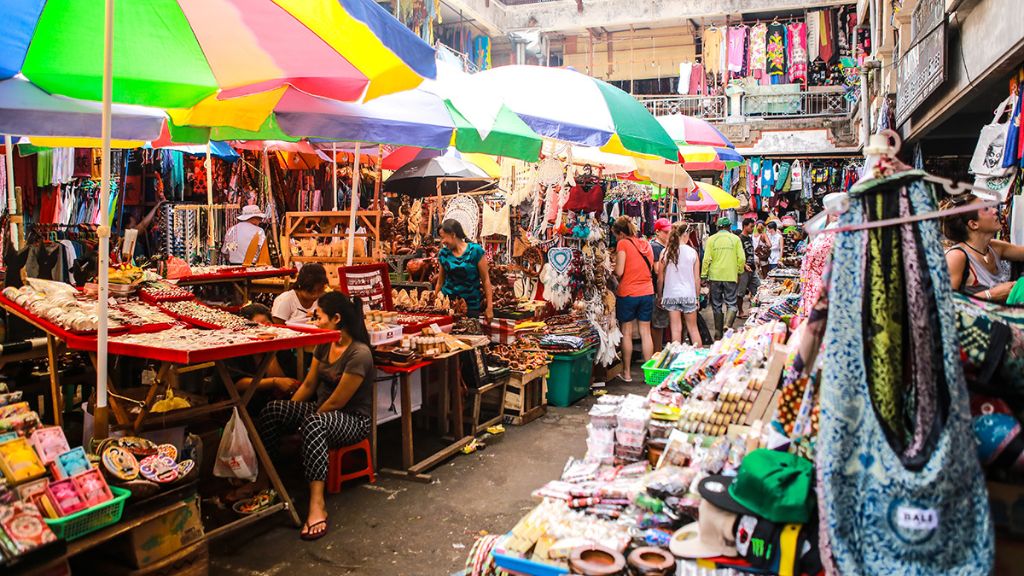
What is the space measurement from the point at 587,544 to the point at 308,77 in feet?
9.52

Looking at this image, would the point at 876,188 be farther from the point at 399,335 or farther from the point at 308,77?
the point at 399,335

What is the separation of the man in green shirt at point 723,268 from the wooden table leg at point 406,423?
675 centimetres

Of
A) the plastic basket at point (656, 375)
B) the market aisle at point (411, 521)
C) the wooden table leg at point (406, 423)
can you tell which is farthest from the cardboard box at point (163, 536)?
the plastic basket at point (656, 375)

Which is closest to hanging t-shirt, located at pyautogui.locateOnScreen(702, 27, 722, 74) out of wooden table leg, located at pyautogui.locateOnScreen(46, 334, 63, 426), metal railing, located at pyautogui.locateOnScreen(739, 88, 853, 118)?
metal railing, located at pyautogui.locateOnScreen(739, 88, 853, 118)

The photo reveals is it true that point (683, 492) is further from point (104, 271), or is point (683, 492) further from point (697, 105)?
point (697, 105)

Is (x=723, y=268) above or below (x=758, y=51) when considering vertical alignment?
below

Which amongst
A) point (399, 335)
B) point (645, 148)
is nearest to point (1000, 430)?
point (399, 335)

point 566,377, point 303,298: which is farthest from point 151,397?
point 566,377

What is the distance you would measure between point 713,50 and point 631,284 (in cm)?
1542

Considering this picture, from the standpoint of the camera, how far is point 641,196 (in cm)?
1287

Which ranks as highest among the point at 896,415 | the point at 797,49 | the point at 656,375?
the point at 797,49

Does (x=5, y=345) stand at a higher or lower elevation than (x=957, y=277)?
lower

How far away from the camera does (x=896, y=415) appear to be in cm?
212

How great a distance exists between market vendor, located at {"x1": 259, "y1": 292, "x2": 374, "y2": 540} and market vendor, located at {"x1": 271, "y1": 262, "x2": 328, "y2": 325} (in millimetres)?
893
